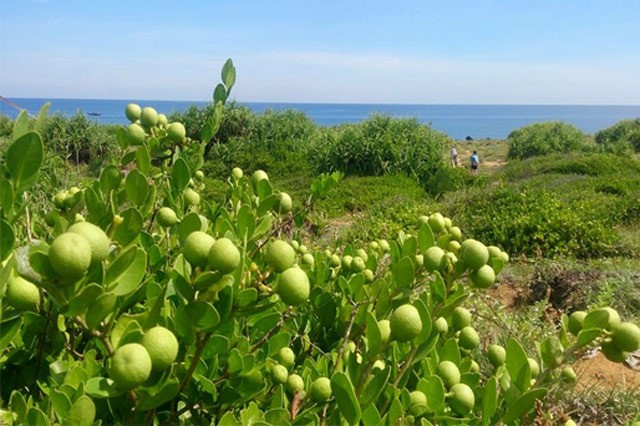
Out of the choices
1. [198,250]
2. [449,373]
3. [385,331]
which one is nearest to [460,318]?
[449,373]

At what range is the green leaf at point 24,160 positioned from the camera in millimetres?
645

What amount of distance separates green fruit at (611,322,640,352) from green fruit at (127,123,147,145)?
1.07 meters

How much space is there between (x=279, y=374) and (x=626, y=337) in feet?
1.81

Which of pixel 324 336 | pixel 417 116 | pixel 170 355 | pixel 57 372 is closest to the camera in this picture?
pixel 170 355

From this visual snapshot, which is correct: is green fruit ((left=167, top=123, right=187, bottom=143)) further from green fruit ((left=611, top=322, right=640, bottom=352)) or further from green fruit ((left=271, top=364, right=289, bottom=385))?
green fruit ((left=611, top=322, right=640, bottom=352))

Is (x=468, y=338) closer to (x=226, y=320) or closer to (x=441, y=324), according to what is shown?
(x=441, y=324)

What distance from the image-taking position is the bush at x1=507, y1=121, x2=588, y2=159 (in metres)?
23.2

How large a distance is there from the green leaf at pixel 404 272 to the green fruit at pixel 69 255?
1.71ft

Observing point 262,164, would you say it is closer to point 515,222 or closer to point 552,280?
point 515,222

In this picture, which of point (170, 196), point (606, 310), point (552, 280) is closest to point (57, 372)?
point (170, 196)

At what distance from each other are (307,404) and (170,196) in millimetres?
599

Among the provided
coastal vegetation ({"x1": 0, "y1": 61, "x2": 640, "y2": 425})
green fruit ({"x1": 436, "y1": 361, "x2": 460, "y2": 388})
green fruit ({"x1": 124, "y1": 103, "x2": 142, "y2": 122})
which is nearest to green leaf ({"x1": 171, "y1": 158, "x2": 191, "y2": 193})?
coastal vegetation ({"x1": 0, "y1": 61, "x2": 640, "y2": 425})

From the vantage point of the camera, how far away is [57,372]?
2.90 ft

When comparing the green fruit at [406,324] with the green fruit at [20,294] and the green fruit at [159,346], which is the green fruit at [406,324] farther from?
the green fruit at [20,294]
